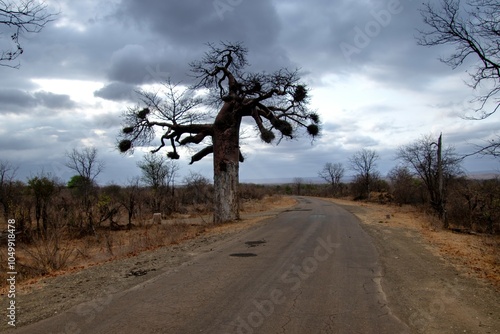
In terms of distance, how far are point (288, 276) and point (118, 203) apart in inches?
932

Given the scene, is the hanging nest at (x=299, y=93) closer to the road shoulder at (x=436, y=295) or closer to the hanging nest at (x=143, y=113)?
the hanging nest at (x=143, y=113)

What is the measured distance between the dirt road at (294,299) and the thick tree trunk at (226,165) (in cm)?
902

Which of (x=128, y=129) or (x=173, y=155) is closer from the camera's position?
(x=128, y=129)

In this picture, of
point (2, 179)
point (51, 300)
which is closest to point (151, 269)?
point (51, 300)

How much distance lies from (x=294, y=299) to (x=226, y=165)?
13.0m

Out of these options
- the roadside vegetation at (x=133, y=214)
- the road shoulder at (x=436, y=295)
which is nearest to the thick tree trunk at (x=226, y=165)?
the roadside vegetation at (x=133, y=214)

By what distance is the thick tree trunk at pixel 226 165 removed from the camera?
61.1 feet

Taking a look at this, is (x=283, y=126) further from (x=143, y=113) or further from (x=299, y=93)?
(x=143, y=113)

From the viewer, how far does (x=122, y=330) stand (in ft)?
15.6

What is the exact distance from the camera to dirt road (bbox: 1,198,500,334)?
4918mm

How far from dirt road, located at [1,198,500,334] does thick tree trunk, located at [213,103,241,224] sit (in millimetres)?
9019

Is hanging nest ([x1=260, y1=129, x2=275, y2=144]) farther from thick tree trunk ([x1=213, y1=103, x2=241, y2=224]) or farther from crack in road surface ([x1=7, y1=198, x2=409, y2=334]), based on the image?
crack in road surface ([x1=7, y1=198, x2=409, y2=334])

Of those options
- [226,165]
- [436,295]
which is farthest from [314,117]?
[436,295]

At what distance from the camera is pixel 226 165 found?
18.5 metres
